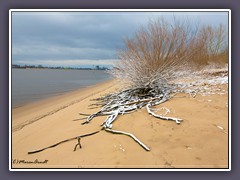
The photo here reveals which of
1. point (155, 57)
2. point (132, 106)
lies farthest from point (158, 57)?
point (132, 106)

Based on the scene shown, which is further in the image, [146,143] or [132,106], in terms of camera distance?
[132,106]

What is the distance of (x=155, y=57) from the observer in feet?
16.1

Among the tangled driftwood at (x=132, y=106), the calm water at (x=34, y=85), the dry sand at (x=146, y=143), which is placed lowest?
the dry sand at (x=146, y=143)

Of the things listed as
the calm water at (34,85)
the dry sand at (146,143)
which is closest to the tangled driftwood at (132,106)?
the dry sand at (146,143)

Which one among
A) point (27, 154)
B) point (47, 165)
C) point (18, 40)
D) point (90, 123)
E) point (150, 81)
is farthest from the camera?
point (150, 81)

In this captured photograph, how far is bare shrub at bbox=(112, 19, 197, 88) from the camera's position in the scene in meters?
4.78

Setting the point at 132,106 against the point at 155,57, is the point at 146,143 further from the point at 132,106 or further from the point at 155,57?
the point at 155,57

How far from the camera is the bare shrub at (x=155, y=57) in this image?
15.7ft

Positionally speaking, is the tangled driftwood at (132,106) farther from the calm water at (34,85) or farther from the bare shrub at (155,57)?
the calm water at (34,85)

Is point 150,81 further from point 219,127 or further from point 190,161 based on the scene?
point 190,161

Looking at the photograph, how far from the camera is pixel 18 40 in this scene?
9.33 ft

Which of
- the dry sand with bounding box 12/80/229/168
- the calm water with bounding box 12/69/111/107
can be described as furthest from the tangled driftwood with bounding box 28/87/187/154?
the calm water with bounding box 12/69/111/107
